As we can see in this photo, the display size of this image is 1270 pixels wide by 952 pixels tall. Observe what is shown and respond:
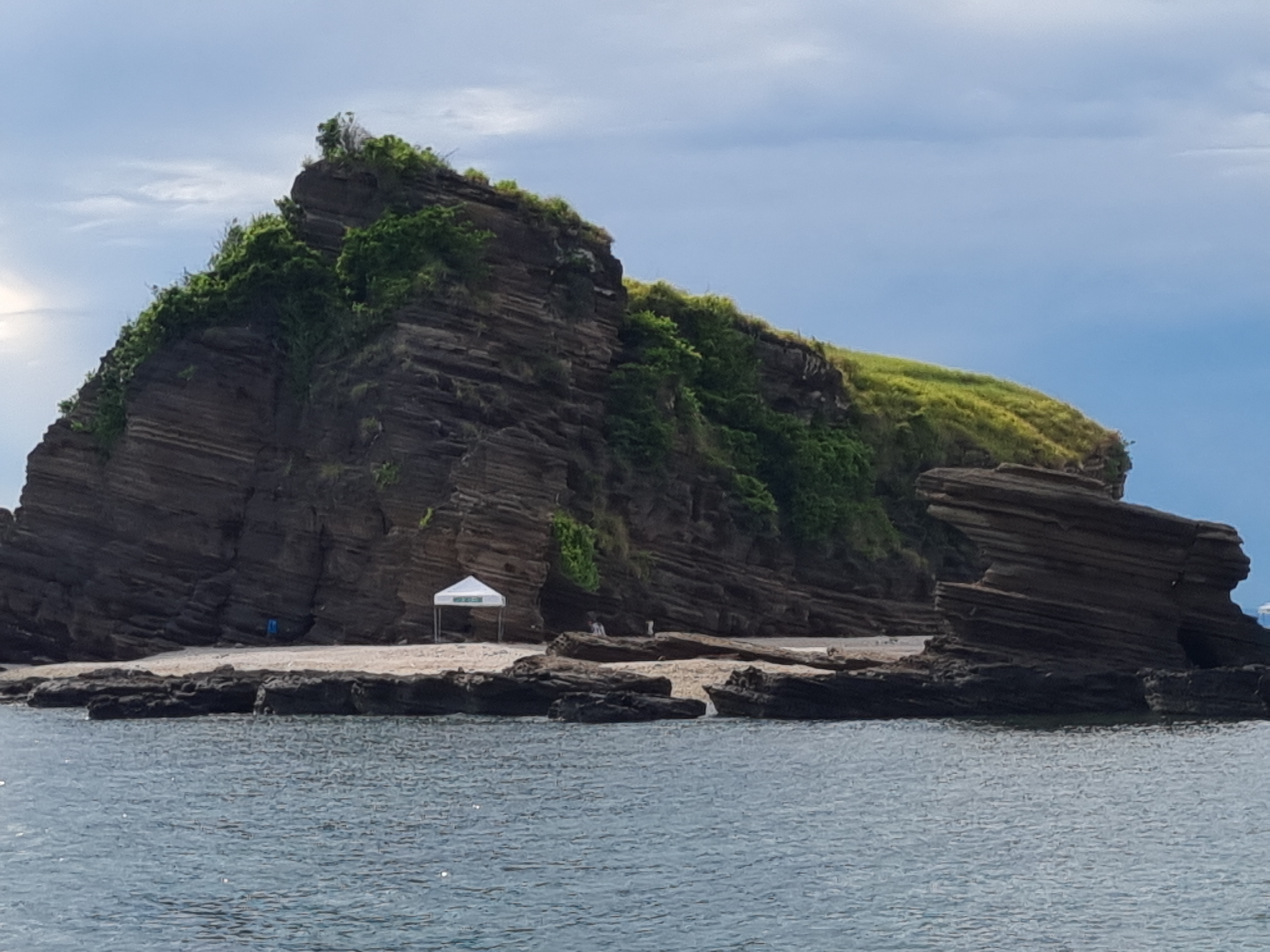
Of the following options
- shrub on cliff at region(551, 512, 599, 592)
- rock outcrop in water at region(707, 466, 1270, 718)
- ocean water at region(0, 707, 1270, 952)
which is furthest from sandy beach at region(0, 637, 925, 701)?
ocean water at region(0, 707, 1270, 952)

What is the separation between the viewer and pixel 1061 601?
4916 cm

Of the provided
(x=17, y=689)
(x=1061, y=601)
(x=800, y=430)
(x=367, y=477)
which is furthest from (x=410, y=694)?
(x=800, y=430)

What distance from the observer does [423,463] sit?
63781 millimetres

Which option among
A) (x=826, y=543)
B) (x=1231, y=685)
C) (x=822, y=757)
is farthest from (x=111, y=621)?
(x=1231, y=685)

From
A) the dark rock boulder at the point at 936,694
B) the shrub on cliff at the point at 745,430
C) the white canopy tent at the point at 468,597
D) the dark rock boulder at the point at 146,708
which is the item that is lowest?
the dark rock boulder at the point at 146,708

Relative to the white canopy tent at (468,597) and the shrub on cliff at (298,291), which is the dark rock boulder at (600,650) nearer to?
the white canopy tent at (468,597)

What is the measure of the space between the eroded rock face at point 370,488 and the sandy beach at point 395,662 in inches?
86.3

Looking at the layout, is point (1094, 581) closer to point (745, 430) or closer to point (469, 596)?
point (469, 596)

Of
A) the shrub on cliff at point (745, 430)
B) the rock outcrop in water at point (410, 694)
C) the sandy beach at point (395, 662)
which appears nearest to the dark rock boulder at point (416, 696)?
the rock outcrop in water at point (410, 694)

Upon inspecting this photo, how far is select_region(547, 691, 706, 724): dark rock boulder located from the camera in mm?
46531

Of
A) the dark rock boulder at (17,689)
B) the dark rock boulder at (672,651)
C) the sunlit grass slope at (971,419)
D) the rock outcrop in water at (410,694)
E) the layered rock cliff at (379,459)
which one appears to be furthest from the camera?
the sunlit grass slope at (971,419)

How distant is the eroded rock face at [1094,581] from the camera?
4916 cm

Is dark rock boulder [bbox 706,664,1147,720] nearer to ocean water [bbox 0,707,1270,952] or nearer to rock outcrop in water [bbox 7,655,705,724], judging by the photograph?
rock outcrop in water [bbox 7,655,705,724]

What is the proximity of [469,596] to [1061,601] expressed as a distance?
1908 centimetres
